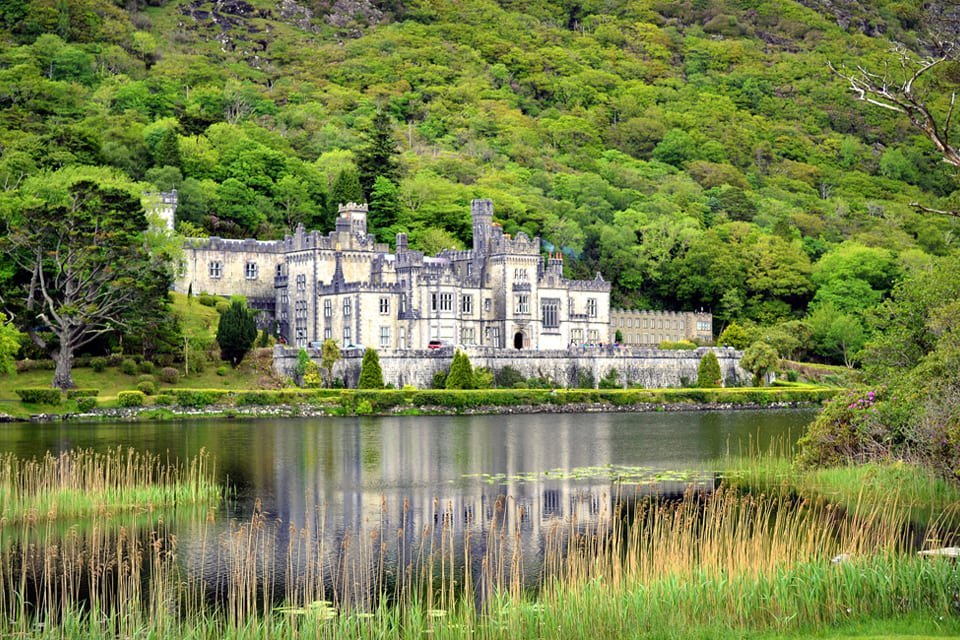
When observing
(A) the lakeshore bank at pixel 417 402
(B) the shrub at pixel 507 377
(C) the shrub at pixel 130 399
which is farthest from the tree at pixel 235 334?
(B) the shrub at pixel 507 377

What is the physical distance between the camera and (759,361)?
297ft

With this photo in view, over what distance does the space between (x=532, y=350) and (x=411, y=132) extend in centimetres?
8460

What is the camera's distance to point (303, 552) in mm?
28469

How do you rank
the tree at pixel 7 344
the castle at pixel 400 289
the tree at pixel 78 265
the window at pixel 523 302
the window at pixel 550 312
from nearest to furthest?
the tree at pixel 7 344 → the tree at pixel 78 265 → the castle at pixel 400 289 → the window at pixel 523 302 → the window at pixel 550 312

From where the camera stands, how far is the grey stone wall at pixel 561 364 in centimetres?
8144

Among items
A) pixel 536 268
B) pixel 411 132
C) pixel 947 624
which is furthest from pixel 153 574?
pixel 411 132

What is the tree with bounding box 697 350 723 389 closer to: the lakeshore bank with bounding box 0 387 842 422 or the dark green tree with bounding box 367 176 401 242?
the lakeshore bank with bounding box 0 387 842 422

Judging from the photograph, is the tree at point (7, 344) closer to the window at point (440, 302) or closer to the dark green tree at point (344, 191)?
the window at point (440, 302)

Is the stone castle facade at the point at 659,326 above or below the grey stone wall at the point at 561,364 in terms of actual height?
above

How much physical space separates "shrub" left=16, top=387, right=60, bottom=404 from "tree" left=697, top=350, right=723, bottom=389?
41127mm

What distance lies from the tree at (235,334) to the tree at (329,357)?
13.7ft

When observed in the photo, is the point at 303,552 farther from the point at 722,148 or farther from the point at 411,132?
the point at 722,148

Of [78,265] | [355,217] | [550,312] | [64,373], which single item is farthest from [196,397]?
[550,312]

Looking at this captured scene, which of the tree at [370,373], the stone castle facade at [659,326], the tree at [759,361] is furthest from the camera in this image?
the stone castle facade at [659,326]
